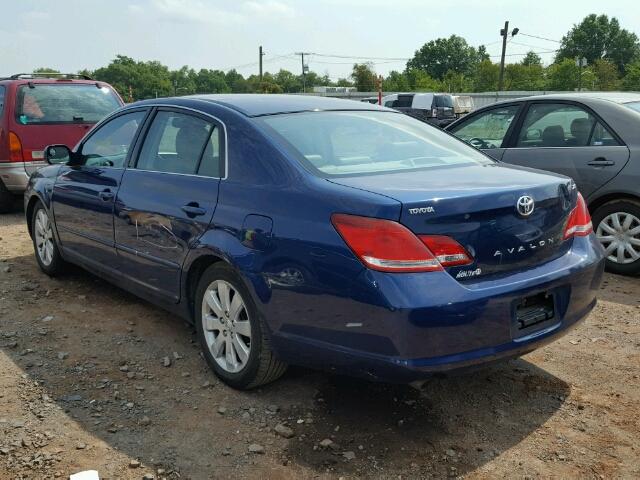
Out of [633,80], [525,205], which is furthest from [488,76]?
[525,205]

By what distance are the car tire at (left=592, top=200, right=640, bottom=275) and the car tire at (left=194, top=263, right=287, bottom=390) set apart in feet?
11.8

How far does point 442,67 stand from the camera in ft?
378

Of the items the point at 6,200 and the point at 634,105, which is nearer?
the point at 634,105

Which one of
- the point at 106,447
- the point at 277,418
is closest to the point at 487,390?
the point at 277,418

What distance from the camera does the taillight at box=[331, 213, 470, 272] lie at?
8.46 feet

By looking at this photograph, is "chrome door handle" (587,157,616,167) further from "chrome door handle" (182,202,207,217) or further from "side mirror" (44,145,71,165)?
"side mirror" (44,145,71,165)

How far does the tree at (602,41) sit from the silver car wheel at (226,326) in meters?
103

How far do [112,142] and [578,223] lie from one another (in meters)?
3.30

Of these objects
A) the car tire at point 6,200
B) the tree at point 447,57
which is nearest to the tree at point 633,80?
the car tire at point 6,200

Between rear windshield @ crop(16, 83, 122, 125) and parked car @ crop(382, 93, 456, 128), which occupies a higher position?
rear windshield @ crop(16, 83, 122, 125)

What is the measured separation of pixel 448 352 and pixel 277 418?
99cm

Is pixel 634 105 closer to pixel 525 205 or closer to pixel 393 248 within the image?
pixel 525 205

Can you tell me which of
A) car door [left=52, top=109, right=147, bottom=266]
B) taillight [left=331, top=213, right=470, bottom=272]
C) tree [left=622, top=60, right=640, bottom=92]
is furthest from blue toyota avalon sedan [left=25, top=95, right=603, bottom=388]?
tree [left=622, top=60, right=640, bottom=92]

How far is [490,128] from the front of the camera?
6.59 m
